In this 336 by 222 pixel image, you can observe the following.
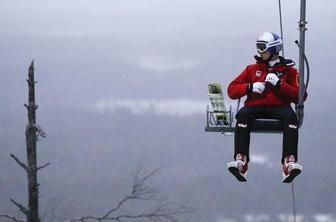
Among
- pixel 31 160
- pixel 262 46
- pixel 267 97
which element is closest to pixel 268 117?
pixel 267 97

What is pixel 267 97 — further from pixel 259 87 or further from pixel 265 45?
pixel 265 45

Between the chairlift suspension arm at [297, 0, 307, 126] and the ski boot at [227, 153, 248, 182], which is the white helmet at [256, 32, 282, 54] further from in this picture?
the ski boot at [227, 153, 248, 182]

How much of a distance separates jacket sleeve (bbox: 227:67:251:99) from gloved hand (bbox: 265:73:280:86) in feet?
0.97

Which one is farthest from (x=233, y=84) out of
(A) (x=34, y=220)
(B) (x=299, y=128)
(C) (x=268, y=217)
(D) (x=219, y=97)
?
(C) (x=268, y=217)

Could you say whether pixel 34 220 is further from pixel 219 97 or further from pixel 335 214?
pixel 335 214

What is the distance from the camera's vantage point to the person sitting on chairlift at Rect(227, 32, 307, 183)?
11.3 m

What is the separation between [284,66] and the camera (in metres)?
11.5

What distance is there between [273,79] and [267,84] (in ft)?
0.46

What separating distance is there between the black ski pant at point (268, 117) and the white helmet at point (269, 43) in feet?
2.47

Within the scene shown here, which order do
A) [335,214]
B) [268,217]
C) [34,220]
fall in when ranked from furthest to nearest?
[335,214]
[268,217]
[34,220]

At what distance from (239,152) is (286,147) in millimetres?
616

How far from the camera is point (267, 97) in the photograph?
37.8 feet

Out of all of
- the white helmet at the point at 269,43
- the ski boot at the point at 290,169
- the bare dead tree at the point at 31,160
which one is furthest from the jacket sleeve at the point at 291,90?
the bare dead tree at the point at 31,160

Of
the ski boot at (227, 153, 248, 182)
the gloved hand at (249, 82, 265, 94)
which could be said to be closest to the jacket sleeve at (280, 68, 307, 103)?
the gloved hand at (249, 82, 265, 94)
